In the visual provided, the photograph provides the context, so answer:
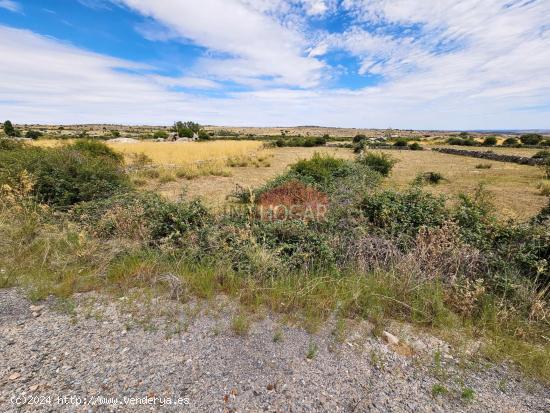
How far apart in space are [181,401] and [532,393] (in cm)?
232

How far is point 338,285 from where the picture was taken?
312cm

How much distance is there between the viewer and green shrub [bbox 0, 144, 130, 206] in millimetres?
6332

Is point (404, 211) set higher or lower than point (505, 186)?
higher

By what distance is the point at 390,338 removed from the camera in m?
2.44

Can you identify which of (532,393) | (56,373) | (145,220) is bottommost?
(532,393)

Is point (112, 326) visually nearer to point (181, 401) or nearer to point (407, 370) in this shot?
point (181, 401)

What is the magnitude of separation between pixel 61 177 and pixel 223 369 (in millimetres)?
6517

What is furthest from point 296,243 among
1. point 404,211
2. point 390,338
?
point 404,211

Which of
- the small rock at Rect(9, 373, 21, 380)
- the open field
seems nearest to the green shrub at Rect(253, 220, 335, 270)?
the small rock at Rect(9, 373, 21, 380)

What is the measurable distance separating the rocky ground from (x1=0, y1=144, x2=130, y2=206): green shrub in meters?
4.28

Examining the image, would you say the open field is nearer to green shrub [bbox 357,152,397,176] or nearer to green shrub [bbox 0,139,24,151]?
green shrub [bbox 357,152,397,176]

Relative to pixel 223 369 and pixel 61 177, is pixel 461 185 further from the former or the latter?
pixel 61 177

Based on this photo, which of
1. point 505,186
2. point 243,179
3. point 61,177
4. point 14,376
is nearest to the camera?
point 14,376

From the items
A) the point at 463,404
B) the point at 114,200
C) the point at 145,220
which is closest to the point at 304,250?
the point at 463,404
